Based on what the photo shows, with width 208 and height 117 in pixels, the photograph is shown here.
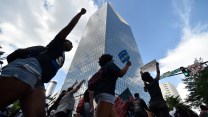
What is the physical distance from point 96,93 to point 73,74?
9406 cm

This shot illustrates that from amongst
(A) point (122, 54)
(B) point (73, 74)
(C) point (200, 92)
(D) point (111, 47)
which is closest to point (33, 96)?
(A) point (122, 54)

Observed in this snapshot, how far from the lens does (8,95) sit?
5.72 feet

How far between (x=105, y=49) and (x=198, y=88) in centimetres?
5948

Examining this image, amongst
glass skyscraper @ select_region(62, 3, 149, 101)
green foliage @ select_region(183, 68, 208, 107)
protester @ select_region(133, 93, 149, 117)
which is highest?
glass skyscraper @ select_region(62, 3, 149, 101)

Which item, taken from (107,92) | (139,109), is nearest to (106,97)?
(107,92)

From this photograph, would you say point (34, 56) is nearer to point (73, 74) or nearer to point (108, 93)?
point (108, 93)

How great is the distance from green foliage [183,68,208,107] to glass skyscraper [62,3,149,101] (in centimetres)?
4722

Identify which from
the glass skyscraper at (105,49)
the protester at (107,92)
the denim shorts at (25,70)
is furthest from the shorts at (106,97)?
the glass skyscraper at (105,49)

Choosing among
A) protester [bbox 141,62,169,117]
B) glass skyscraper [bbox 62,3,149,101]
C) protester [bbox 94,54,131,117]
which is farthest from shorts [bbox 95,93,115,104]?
glass skyscraper [bbox 62,3,149,101]

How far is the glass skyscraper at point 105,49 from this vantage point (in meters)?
85.2

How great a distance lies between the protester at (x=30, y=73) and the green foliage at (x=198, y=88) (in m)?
26.3

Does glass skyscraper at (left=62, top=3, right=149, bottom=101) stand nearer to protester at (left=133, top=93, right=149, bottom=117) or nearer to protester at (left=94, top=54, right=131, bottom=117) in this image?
protester at (left=133, top=93, right=149, bottom=117)

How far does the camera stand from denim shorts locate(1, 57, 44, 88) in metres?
1.84

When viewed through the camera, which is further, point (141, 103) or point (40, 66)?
point (141, 103)
